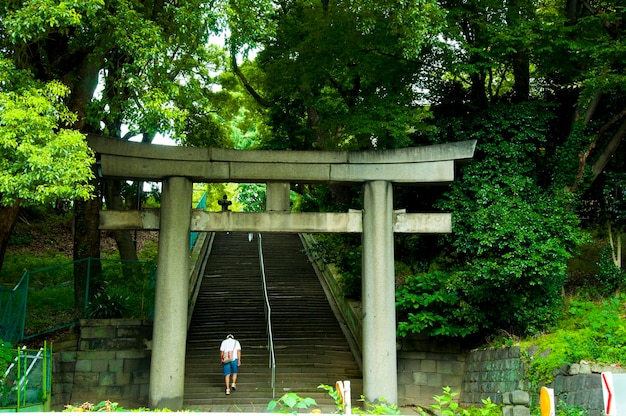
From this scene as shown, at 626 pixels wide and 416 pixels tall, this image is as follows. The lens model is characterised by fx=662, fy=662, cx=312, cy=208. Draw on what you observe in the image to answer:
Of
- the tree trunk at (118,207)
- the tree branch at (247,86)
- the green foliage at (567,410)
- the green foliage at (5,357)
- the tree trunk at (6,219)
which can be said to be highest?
the tree branch at (247,86)

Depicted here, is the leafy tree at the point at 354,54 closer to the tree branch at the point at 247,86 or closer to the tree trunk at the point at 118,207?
the tree branch at the point at 247,86

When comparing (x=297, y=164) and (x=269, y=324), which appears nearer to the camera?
(x=297, y=164)

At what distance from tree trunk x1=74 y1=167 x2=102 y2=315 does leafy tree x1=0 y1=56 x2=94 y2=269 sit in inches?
227

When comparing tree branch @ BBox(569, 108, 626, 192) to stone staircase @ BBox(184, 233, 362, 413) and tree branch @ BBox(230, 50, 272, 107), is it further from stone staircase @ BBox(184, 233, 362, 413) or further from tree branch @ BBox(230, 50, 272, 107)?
tree branch @ BBox(230, 50, 272, 107)

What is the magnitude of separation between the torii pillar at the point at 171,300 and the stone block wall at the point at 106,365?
188 cm

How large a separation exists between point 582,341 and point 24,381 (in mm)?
8747

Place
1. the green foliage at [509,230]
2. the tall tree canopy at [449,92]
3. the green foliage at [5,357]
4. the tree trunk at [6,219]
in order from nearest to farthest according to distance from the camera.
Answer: the green foliage at [5,357], the tall tree canopy at [449,92], the tree trunk at [6,219], the green foliage at [509,230]

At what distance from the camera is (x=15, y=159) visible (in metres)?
9.12

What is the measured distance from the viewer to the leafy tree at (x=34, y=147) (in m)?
8.82

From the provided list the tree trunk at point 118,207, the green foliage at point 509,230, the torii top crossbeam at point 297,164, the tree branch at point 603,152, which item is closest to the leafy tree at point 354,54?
the torii top crossbeam at point 297,164

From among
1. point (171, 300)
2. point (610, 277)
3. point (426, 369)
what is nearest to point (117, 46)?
point (171, 300)

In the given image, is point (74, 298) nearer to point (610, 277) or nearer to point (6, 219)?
point (6, 219)

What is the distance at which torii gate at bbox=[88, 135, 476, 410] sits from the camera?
12289 mm

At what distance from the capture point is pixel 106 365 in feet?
45.2
